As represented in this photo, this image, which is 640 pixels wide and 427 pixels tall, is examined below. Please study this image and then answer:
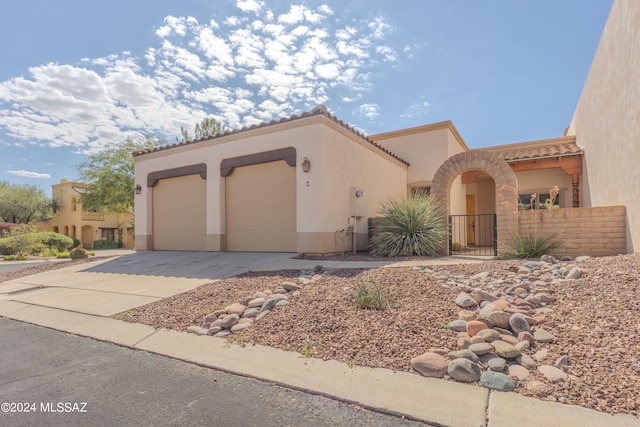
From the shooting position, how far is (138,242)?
13.6 m

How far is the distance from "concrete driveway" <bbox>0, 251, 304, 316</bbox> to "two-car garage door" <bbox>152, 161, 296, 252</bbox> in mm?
764

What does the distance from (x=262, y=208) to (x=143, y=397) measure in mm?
8190

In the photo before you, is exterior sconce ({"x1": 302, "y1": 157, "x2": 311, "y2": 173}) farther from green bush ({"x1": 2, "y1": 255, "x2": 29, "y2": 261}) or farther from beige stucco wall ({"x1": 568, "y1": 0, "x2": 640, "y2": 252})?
green bush ({"x1": 2, "y1": 255, "x2": 29, "y2": 261})

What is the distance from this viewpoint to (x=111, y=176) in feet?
85.3

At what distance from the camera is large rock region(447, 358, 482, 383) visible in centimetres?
276

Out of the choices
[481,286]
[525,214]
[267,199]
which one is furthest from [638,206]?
[267,199]

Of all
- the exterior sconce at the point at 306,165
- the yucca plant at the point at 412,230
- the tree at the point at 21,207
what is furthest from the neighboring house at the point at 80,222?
the yucca plant at the point at 412,230

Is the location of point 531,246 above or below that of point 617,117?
below

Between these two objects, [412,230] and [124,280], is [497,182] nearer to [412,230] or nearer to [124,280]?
[412,230]

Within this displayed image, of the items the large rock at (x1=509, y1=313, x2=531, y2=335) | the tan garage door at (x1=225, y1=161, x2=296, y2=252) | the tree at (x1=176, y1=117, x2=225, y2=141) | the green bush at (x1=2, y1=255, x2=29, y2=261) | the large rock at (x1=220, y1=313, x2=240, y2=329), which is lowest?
the green bush at (x1=2, y1=255, x2=29, y2=261)

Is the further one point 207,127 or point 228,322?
point 207,127

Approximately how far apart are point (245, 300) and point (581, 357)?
161 inches

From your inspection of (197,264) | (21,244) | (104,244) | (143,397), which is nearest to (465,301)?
(143,397)

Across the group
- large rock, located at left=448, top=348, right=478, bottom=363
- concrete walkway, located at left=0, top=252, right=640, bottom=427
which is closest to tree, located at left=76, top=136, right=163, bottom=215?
concrete walkway, located at left=0, top=252, right=640, bottom=427
